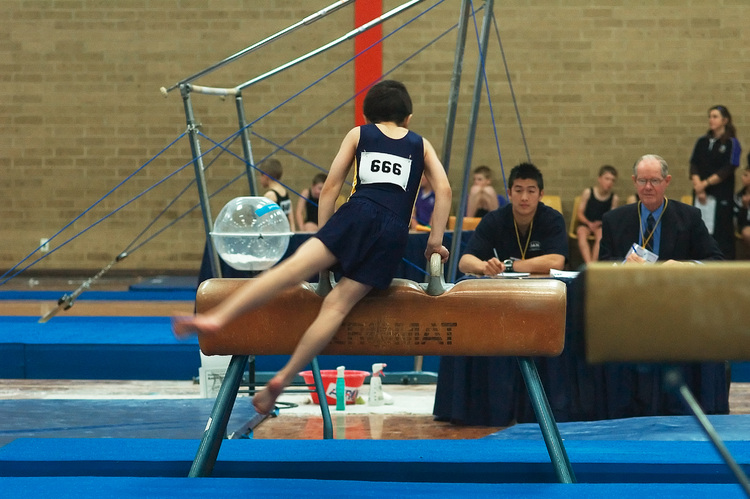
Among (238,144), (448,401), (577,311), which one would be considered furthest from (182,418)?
(238,144)

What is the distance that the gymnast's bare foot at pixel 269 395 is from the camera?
2.74 meters

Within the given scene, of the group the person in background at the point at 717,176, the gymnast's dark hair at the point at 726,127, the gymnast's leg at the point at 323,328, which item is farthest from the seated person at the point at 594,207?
the gymnast's leg at the point at 323,328

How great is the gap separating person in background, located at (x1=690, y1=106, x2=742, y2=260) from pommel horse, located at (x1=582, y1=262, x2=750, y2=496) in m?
7.83

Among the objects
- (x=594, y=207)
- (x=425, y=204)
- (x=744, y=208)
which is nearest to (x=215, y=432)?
(x=425, y=204)

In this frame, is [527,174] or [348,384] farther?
[348,384]

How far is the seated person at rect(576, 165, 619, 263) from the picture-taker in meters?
10.2

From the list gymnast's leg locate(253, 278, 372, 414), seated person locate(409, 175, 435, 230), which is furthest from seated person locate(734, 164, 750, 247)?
gymnast's leg locate(253, 278, 372, 414)

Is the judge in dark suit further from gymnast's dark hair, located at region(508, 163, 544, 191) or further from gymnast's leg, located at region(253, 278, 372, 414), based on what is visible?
gymnast's leg, located at region(253, 278, 372, 414)

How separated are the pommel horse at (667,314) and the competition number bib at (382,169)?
3.74ft

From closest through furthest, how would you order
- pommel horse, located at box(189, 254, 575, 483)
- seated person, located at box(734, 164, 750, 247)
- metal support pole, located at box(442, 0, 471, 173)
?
1. pommel horse, located at box(189, 254, 575, 483)
2. metal support pole, located at box(442, 0, 471, 173)
3. seated person, located at box(734, 164, 750, 247)

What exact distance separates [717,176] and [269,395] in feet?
26.0

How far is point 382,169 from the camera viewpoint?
3100 mm

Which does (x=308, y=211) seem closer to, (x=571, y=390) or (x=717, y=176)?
(x=717, y=176)

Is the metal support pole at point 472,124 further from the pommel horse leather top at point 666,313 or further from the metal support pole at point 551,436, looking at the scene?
the pommel horse leather top at point 666,313
